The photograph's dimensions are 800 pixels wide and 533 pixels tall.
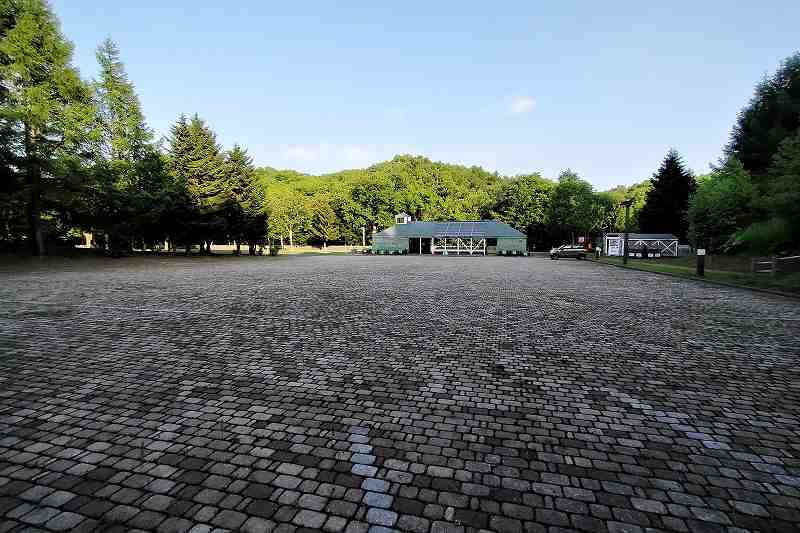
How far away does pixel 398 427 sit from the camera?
387 centimetres

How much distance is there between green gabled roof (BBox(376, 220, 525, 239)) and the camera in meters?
55.0

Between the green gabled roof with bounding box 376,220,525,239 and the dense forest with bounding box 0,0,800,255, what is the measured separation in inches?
604

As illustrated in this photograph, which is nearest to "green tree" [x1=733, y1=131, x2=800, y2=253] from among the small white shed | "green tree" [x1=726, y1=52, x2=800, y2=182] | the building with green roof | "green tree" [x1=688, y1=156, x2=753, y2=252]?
"green tree" [x1=688, y1=156, x2=753, y2=252]

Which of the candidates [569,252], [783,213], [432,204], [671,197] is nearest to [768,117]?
[671,197]

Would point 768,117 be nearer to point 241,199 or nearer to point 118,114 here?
point 241,199

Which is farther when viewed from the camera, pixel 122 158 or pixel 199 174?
pixel 199 174

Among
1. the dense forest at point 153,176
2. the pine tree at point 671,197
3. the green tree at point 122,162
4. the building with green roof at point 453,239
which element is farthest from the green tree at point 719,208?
the green tree at point 122,162

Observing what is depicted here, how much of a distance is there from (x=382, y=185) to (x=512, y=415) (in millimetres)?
74640

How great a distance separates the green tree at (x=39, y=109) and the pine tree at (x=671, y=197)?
63527mm

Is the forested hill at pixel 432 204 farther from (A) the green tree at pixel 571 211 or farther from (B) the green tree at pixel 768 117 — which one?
(B) the green tree at pixel 768 117

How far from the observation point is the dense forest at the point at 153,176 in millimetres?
23812

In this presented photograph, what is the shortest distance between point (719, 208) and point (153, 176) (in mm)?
53143

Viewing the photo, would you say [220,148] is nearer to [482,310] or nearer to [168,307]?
[168,307]

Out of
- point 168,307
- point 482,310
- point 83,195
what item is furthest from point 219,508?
point 83,195
